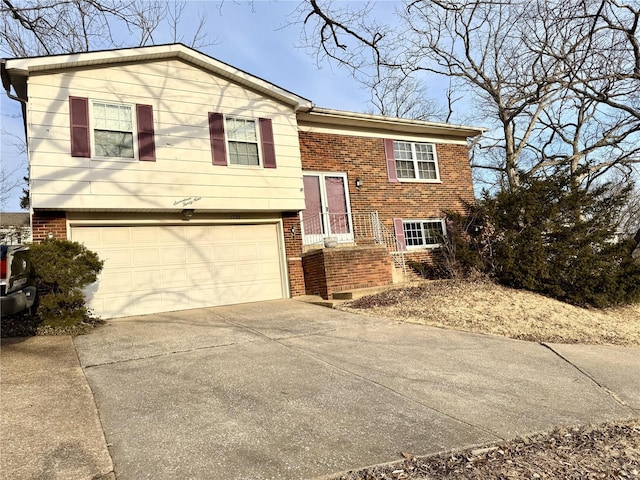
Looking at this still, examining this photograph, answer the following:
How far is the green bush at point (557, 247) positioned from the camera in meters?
11.0

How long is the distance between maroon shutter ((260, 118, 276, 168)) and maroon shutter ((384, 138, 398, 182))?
3982 mm

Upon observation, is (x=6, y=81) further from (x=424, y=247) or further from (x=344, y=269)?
(x=424, y=247)

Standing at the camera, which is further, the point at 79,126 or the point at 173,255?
the point at 173,255

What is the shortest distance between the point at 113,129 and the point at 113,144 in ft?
1.12

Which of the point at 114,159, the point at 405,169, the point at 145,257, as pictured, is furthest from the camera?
the point at 405,169

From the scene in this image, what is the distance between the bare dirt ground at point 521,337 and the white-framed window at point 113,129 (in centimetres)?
602

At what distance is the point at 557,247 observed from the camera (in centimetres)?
1102

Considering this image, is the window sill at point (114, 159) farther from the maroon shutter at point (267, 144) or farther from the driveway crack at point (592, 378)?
the driveway crack at point (592, 378)

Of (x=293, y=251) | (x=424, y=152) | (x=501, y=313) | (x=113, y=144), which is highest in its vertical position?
(x=424, y=152)

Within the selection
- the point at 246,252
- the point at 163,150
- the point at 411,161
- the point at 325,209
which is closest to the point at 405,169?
the point at 411,161

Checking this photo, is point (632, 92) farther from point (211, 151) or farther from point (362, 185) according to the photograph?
point (211, 151)

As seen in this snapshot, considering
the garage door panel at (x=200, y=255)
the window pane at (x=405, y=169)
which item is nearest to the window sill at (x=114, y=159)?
the garage door panel at (x=200, y=255)

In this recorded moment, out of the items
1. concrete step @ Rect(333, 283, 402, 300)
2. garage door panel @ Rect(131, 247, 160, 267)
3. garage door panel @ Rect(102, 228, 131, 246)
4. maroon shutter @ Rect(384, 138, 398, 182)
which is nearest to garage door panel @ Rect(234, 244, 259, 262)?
garage door panel @ Rect(131, 247, 160, 267)

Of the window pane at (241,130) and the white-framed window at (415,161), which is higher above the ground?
the window pane at (241,130)
